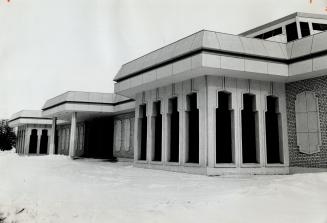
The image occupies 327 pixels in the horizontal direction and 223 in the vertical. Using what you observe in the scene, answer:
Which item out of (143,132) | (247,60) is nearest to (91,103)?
(143,132)

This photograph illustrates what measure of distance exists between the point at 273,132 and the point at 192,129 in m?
4.73

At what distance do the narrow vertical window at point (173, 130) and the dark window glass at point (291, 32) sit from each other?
8561mm

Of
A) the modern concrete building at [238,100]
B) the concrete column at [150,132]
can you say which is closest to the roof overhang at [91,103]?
the concrete column at [150,132]

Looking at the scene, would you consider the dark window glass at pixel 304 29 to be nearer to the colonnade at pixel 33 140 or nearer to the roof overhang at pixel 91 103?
the roof overhang at pixel 91 103

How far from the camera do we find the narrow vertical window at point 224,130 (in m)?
16.0

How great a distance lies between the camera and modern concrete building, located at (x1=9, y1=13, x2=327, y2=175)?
1530 centimetres

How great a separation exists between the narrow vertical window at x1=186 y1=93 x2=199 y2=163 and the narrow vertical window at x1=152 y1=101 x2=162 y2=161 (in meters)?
2.98

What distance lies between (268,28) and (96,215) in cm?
1864

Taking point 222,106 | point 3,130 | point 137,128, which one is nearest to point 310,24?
point 222,106

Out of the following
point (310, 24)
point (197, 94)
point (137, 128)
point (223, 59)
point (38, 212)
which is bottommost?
point (38, 212)

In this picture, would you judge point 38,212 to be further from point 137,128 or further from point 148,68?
point 137,128

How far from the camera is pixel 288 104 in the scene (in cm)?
1725

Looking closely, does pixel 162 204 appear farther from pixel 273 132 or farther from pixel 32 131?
pixel 32 131

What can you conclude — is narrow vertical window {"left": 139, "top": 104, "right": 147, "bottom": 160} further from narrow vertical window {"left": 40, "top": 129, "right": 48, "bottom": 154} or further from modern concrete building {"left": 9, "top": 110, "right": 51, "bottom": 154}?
narrow vertical window {"left": 40, "top": 129, "right": 48, "bottom": 154}
